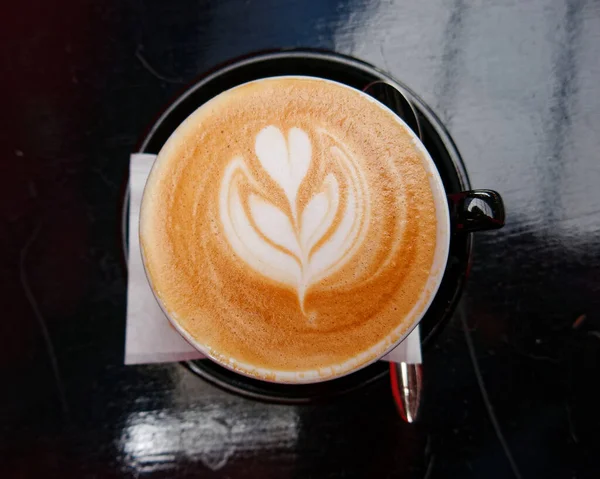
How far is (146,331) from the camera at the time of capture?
2.41 feet

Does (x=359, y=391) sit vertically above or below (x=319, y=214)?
below

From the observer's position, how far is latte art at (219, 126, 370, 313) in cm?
63

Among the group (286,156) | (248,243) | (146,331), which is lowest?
(146,331)

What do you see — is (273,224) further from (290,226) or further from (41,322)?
(41,322)

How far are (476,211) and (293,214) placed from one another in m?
0.26

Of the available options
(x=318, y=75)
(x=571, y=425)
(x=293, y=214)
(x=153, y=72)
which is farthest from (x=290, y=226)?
(x=571, y=425)

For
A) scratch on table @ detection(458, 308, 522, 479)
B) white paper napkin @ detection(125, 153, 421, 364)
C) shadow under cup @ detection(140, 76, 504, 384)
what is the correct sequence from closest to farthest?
shadow under cup @ detection(140, 76, 504, 384) → white paper napkin @ detection(125, 153, 421, 364) → scratch on table @ detection(458, 308, 522, 479)

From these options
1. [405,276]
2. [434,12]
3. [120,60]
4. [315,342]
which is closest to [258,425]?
[315,342]

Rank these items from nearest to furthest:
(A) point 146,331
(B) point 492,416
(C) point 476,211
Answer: (C) point 476,211, (A) point 146,331, (B) point 492,416

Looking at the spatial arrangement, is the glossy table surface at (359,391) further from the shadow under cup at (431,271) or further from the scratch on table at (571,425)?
the shadow under cup at (431,271)

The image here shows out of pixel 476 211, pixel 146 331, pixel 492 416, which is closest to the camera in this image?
pixel 476 211

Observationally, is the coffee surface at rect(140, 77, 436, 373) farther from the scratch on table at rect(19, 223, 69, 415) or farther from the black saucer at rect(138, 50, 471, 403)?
the scratch on table at rect(19, 223, 69, 415)

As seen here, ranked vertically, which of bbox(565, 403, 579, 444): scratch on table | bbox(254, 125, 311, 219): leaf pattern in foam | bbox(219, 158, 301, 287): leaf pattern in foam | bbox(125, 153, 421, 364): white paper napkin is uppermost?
bbox(254, 125, 311, 219): leaf pattern in foam

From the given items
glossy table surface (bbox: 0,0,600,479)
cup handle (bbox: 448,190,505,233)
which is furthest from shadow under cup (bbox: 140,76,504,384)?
glossy table surface (bbox: 0,0,600,479)
